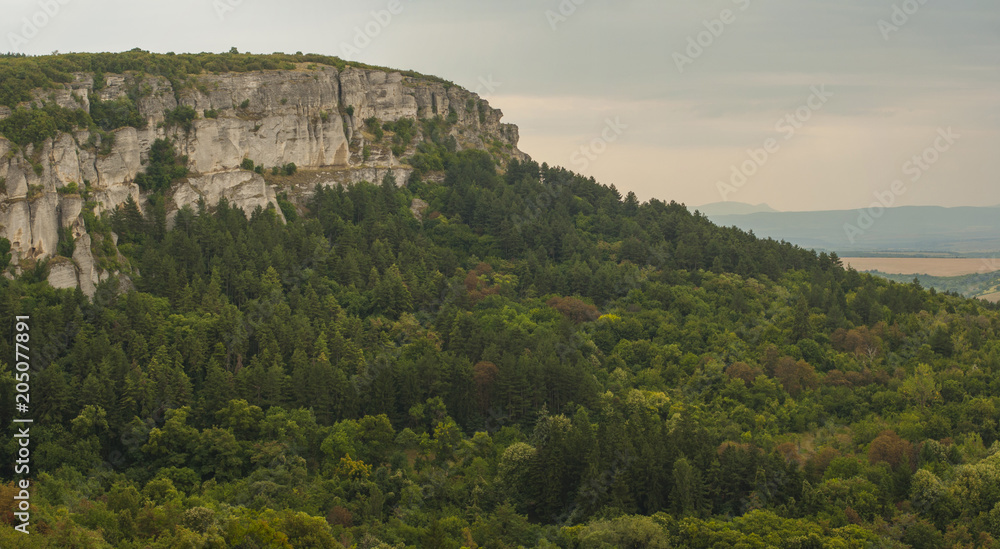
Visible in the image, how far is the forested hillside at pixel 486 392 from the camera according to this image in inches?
1768

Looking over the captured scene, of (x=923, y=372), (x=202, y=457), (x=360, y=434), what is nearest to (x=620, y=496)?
(x=360, y=434)

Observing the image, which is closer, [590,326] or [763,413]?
[763,413]

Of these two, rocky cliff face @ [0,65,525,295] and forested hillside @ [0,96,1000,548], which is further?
rocky cliff face @ [0,65,525,295]

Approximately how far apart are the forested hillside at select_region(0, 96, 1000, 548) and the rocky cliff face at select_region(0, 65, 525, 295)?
2.63 meters

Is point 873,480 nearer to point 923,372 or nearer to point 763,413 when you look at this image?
point 763,413

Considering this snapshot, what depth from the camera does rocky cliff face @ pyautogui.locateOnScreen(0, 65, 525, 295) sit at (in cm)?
6150

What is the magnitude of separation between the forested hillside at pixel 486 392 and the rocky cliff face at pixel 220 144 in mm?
2627

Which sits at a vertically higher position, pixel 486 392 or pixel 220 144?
pixel 220 144

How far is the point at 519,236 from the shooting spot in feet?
280

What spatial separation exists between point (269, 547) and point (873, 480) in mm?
31244

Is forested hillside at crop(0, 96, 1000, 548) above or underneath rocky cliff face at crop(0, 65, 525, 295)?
underneath

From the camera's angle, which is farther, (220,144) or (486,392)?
(220,144)

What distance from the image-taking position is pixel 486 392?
5984cm

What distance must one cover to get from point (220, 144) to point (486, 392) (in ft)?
117
